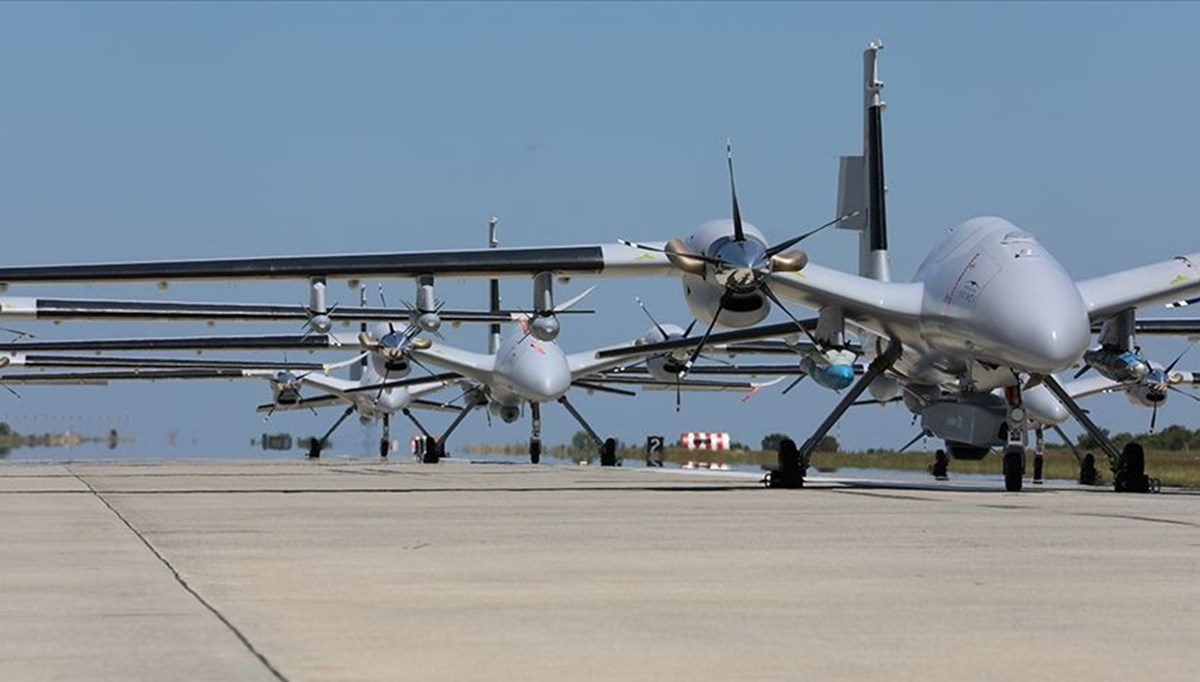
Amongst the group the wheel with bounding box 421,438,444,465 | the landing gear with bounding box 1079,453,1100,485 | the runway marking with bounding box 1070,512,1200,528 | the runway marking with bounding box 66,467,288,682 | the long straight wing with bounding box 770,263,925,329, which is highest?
the long straight wing with bounding box 770,263,925,329

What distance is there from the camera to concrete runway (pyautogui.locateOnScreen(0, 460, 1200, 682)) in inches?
254

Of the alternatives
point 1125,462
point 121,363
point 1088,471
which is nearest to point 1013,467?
point 1125,462

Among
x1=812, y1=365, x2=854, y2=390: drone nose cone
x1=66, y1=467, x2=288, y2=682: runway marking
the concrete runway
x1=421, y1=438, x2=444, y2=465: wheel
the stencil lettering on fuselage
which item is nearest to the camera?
x1=66, y1=467, x2=288, y2=682: runway marking

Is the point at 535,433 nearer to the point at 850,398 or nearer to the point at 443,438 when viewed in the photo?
the point at 443,438

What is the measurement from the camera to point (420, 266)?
27.8 meters

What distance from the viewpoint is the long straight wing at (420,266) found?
2742 centimetres

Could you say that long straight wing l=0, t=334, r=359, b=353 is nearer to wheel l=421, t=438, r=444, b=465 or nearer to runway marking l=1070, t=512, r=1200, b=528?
wheel l=421, t=438, r=444, b=465

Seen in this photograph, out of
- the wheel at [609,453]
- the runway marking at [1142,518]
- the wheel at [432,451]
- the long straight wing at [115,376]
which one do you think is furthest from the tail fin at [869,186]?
the long straight wing at [115,376]

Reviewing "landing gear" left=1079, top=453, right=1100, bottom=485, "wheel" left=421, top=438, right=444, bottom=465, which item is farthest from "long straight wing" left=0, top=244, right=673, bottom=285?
"wheel" left=421, top=438, right=444, bottom=465

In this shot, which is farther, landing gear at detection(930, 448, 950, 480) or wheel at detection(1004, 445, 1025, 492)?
landing gear at detection(930, 448, 950, 480)

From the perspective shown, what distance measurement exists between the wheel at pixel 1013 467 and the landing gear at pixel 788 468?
9.22 ft

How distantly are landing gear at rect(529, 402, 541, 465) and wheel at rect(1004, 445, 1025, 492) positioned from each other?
27233 millimetres

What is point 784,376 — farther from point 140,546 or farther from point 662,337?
point 140,546

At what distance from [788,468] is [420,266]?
6918 mm
